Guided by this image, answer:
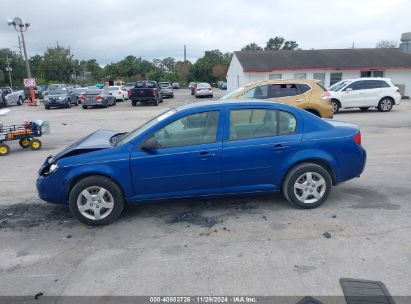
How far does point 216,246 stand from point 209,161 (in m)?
1.12

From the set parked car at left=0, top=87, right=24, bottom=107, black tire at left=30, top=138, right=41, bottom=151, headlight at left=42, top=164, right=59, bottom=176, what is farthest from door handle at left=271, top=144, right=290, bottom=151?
parked car at left=0, top=87, right=24, bottom=107

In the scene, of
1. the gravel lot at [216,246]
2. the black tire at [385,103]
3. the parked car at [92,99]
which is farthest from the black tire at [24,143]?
the black tire at [385,103]

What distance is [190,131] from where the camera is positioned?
4.66 meters

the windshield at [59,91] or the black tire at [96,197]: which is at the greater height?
the windshield at [59,91]

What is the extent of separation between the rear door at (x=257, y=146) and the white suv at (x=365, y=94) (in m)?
12.8

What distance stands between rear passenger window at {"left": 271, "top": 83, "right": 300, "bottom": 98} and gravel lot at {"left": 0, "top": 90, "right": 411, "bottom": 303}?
5895mm

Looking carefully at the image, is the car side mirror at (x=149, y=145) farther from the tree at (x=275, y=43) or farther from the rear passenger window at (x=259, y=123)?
the tree at (x=275, y=43)

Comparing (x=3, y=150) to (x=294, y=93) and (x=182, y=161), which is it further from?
(x=294, y=93)

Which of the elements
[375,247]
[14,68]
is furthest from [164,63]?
[375,247]

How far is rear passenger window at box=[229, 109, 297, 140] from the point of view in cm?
471

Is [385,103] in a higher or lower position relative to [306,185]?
higher

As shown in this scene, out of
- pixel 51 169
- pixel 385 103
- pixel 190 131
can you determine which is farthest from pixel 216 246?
pixel 385 103

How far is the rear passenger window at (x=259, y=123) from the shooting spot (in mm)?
4715

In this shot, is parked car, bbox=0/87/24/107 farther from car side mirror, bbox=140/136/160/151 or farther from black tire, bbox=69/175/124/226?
car side mirror, bbox=140/136/160/151
